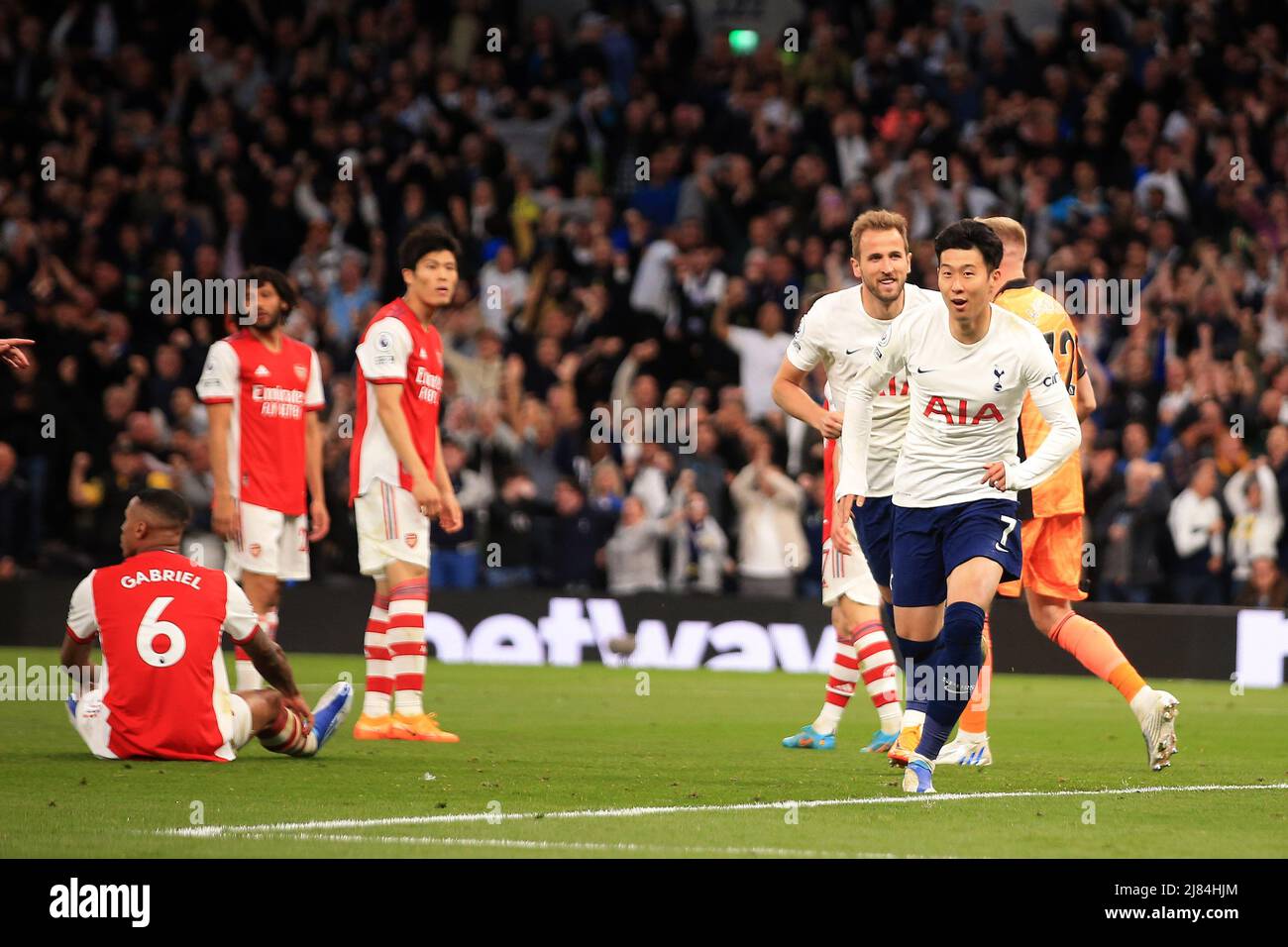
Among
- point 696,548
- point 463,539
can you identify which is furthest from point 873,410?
point 463,539

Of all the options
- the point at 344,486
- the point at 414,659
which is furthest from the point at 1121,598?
the point at 414,659

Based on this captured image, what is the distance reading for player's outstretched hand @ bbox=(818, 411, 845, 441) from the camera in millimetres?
9195

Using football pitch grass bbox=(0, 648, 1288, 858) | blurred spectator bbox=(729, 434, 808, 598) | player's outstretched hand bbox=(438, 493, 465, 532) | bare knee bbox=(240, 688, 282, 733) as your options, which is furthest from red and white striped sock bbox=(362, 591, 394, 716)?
blurred spectator bbox=(729, 434, 808, 598)

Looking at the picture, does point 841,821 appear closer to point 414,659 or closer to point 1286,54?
point 414,659

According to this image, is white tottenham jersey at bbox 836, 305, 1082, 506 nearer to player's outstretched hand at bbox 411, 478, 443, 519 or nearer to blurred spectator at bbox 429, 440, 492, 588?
player's outstretched hand at bbox 411, 478, 443, 519

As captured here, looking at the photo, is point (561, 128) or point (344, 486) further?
point (561, 128)

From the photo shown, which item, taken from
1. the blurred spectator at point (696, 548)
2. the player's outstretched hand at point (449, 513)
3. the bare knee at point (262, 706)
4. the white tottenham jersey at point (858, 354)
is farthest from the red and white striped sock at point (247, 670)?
the blurred spectator at point (696, 548)

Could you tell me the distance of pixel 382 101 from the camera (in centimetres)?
2322

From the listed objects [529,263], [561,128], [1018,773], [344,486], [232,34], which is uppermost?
[232,34]

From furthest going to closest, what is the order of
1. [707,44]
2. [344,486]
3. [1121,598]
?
[707,44], [344,486], [1121,598]

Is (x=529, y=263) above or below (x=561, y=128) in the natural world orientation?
below

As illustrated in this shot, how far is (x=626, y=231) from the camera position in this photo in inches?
828

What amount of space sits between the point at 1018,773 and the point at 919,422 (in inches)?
68.2

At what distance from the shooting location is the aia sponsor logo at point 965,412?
8109mm
